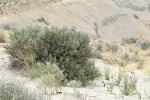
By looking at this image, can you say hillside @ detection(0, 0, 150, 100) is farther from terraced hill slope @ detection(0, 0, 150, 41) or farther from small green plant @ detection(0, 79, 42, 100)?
terraced hill slope @ detection(0, 0, 150, 41)

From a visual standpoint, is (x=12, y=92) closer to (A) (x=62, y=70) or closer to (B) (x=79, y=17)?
(A) (x=62, y=70)

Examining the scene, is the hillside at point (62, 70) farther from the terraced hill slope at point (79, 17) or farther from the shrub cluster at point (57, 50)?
the terraced hill slope at point (79, 17)

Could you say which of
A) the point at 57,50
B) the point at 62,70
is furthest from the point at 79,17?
the point at 62,70

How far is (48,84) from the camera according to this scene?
9.17m

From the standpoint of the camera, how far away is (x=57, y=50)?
1191 cm

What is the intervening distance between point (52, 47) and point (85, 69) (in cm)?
110

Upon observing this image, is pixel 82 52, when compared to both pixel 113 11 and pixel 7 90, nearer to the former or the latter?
pixel 7 90

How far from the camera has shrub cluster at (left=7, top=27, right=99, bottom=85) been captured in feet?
38.4

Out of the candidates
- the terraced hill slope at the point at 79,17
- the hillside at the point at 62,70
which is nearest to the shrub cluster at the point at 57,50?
the hillside at the point at 62,70

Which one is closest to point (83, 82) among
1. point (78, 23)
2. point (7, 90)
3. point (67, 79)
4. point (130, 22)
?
point (67, 79)

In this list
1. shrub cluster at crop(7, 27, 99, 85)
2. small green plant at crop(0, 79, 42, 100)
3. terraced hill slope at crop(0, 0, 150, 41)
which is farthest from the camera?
terraced hill slope at crop(0, 0, 150, 41)

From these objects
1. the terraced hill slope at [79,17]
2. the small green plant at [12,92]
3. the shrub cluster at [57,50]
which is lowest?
the terraced hill slope at [79,17]

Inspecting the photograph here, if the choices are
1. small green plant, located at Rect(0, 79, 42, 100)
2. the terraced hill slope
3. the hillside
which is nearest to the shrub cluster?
the hillside

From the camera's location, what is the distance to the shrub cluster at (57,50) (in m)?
11.7
